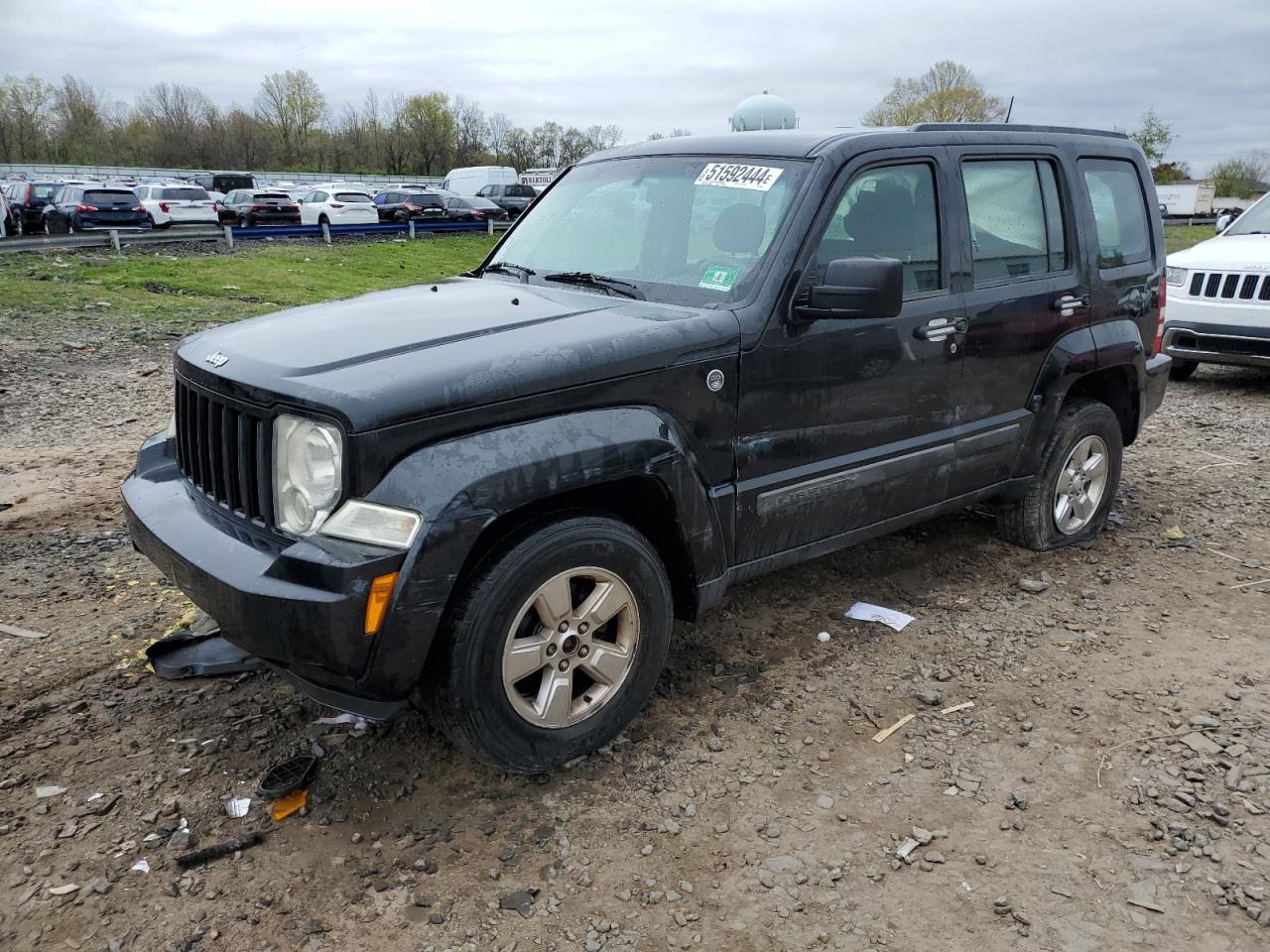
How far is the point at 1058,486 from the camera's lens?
15.8ft

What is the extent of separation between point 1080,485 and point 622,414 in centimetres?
313

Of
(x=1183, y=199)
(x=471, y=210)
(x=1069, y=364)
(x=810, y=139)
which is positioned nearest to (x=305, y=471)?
(x=810, y=139)

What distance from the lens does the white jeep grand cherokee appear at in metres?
8.20

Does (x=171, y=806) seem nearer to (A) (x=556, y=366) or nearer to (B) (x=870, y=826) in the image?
(A) (x=556, y=366)

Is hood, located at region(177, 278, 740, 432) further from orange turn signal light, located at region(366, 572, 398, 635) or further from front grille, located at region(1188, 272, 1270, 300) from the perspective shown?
front grille, located at region(1188, 272, 1270, 300)

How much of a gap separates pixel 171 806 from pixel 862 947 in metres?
2.07

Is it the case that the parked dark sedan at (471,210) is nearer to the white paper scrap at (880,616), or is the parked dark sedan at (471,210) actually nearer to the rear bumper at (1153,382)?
the rear bumper at (1153,382)

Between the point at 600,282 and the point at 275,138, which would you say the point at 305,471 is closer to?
the point at 600,282

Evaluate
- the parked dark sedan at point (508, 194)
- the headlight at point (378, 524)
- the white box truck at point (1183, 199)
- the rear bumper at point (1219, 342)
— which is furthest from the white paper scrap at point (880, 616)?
the white box truck at point (1183, 199)

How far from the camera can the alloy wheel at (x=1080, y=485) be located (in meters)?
4.84

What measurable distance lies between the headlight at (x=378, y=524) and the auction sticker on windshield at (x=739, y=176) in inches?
74.9

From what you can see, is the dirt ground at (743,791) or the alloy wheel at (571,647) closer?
the dirt ground at (743,791)

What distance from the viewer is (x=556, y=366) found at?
2828 millimetres

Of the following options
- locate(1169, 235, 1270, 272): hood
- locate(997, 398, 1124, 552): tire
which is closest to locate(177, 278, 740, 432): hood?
locate(997, 398, 1124, 552): tire
